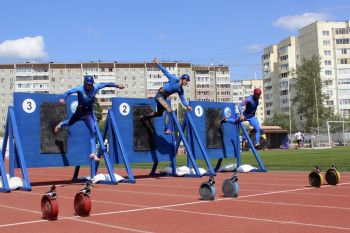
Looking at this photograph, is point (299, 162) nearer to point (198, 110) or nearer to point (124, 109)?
point (198, 110)

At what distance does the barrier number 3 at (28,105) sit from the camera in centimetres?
1489

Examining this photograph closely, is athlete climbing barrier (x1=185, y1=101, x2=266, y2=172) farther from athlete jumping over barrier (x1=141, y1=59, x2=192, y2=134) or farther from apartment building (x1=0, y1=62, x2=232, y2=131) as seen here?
apartment building (x1=0, y1=62, x2=232, y2=131)

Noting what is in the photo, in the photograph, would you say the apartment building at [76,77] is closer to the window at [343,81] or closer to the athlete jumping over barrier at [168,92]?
the window at [343,81]

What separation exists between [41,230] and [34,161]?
8110mm

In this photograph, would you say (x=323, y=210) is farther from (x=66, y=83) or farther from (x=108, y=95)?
(x=66, y=83)

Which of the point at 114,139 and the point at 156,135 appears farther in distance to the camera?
the point at 156,135

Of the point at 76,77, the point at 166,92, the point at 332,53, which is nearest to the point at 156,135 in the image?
the point at 166,92

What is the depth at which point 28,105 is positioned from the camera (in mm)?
14992

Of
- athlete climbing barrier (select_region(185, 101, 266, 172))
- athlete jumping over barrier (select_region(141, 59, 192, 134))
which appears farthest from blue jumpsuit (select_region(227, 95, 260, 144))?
athlete jumping over barrier (select_region(141, 59, 192, 134))

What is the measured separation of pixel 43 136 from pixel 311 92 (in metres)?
77.1

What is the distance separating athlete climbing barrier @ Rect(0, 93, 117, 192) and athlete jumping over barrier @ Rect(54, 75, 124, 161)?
341 millimetres

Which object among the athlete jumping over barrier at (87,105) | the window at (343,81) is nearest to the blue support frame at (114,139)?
the athlete jumping over barrier at (87,105)

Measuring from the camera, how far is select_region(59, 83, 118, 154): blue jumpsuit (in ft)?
46.7

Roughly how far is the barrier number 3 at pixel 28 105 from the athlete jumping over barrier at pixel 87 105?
0.91 meters
